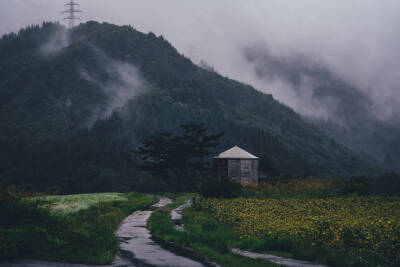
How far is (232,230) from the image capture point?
80.0ft

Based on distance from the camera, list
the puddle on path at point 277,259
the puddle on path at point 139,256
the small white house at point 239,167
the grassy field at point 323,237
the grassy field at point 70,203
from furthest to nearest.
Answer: the small white house at point 239,167
the grassy field at point 70,203
the grassy field at point 323,237
the puddle on path at point 277,259
the puddle on path at point 139,256

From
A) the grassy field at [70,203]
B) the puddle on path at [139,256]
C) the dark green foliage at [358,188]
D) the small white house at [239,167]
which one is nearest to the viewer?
the puddle on path at [139,256]

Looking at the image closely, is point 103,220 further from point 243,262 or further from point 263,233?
point 243,262

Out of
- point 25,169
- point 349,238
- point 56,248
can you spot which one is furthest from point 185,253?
point 25,169

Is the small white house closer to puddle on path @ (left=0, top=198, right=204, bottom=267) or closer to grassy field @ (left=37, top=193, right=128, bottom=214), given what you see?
grassy field @ (left=37, top=193, right=128, bottom=214)

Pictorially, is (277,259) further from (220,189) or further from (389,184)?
(389,184)

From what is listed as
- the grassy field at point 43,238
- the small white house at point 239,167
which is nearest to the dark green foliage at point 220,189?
the small white house at point 239,167

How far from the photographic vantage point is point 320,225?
21.3 metres

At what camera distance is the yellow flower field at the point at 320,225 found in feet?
62.1

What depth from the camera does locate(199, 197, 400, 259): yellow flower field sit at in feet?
62.1

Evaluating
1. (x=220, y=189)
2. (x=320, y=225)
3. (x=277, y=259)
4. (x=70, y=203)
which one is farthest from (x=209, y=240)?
(x=70, y=203)

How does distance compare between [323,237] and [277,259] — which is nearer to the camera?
[277,259]

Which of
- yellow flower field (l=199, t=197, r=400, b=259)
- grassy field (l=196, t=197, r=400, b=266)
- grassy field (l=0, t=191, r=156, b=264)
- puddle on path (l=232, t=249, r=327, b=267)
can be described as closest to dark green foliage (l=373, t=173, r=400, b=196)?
yellow flower field (l=199, t=197, r=400, b=259)

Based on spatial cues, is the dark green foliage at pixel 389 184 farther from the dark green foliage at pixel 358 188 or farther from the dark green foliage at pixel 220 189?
the dark green foliage at pixel 220 189
